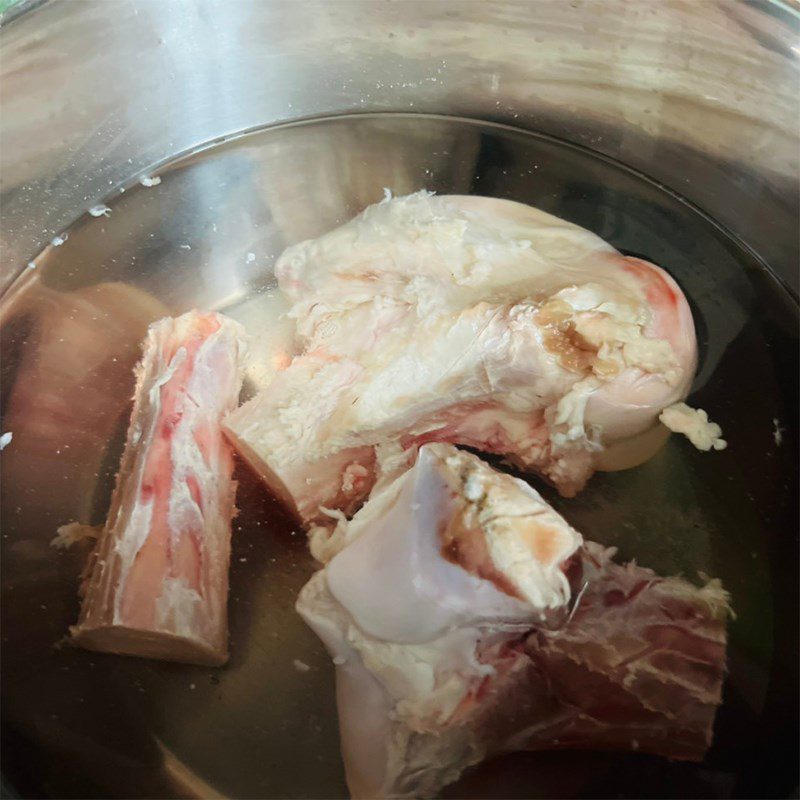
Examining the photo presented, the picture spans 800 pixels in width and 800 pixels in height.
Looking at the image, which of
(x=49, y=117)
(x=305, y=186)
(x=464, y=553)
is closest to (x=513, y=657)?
(x=464, y=553)

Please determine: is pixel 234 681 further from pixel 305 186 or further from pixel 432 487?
pixel 305 186

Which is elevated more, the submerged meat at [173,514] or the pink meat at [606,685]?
the submerged meat at [173,514]

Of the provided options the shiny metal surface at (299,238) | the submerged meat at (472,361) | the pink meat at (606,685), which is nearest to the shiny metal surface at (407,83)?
the shiny metal surface at (299,238)

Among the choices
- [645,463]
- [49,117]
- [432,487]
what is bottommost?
[645,463]

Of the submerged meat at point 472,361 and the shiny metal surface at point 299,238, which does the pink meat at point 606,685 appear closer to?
the shiny metal surface at point 299,238

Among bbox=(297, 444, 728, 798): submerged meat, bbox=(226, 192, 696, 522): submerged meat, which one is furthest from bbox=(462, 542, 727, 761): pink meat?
bbox=(226, 192, 696, 522): submerged meat

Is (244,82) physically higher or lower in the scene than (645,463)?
higher
